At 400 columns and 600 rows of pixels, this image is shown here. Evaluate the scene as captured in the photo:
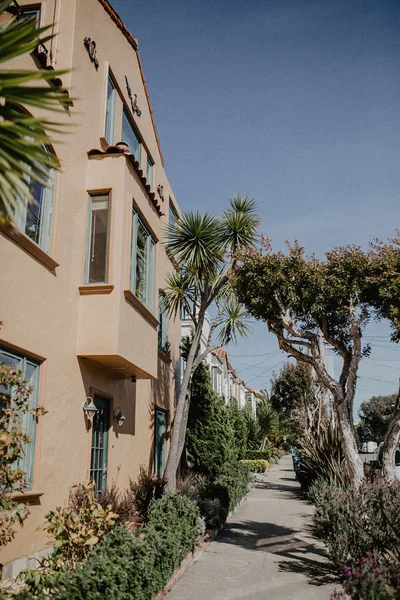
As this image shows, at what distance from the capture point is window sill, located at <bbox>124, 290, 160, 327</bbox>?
382 inches

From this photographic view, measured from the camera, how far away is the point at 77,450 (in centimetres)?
887

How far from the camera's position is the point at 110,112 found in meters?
11.9

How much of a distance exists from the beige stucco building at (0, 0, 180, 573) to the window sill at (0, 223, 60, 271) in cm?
2

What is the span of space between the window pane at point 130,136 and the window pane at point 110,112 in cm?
102

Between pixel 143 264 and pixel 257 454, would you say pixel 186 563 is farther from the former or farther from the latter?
pixel 257 454

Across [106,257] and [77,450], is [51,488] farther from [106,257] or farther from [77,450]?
[106,257]

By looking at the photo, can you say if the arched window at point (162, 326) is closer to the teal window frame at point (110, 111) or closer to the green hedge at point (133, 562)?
the teal window frame at point (110, 111)

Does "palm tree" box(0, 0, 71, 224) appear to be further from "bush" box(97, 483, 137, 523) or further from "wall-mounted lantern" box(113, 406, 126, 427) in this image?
"wall-mounted lantern" box(113, 406, 126, 427)

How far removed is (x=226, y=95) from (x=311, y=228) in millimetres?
3698

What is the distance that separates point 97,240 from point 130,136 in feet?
15.4

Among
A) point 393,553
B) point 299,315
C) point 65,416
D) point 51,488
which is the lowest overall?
point 393,553

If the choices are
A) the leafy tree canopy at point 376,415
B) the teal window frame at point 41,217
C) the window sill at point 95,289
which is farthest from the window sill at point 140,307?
the leafy tree canopy at point 376,415

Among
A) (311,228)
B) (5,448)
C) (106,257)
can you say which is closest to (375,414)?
(311,228)

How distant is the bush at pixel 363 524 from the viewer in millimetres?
6516
